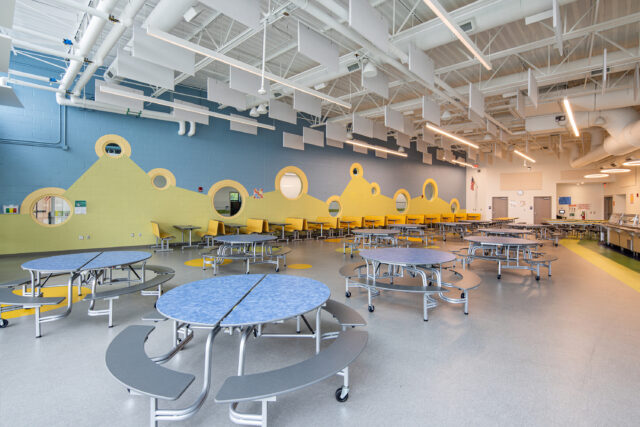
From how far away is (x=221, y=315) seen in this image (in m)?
1.77

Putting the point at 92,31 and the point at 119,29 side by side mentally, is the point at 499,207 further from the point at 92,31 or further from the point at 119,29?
the point at 92,31

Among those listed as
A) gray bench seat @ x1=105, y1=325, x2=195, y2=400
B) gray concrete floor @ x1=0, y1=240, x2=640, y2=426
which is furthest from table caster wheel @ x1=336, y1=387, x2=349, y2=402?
gray bench seat @ x1=105, y1=325, x2=195, y2=400

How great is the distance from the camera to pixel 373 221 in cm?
1226

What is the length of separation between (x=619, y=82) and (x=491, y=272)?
640 centimetres

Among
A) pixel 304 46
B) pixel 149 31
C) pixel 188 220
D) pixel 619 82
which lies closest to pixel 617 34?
pixel 619 82

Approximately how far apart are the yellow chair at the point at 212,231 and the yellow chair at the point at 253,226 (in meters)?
0.92

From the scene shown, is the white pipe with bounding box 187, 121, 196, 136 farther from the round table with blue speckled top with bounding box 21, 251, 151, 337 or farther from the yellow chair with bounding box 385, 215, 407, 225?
the yellow chair with bounding box 385, 215, 407, 225

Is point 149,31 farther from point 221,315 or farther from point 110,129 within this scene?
point 110,129

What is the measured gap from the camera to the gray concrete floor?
180cm

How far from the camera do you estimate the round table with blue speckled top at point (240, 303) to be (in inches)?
66.6

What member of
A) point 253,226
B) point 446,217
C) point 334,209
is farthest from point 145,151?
point 446,217

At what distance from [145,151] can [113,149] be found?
0.72 meters

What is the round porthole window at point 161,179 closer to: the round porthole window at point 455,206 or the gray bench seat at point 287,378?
the gray bench seat at point 287,378

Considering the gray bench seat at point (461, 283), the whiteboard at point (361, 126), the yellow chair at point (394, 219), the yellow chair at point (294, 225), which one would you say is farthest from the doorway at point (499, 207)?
the gray bench seat at point (461, 283)
